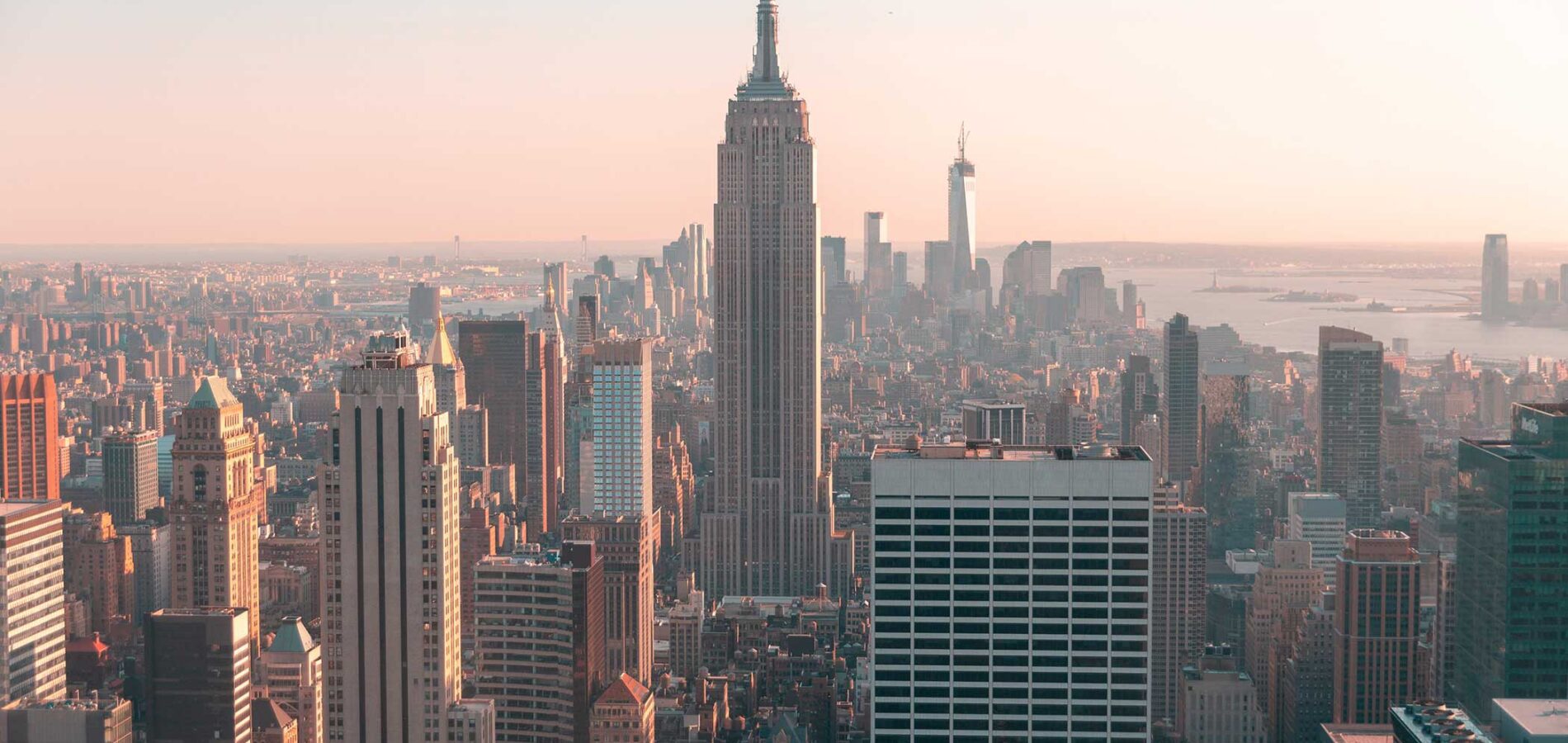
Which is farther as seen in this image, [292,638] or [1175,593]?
[1175,593]

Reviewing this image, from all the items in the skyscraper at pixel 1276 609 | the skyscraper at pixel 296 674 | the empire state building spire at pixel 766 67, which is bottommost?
the skyscraper at pixel 1276 609

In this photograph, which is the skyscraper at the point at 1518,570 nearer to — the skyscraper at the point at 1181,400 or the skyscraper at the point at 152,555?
the skyscraper at the point at 1181,400

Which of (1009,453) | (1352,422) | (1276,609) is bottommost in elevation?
(1276,609)

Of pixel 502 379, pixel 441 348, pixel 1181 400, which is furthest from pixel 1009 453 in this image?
pixel 502 379

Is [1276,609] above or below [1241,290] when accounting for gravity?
below

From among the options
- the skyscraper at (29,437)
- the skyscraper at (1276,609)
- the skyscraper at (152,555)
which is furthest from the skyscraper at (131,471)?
the skyscraper at (1276,609)

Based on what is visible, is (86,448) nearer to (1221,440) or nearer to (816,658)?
(816,658)

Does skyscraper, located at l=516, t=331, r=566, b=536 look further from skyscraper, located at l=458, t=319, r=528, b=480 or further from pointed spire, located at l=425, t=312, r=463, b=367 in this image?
pointed spire, located at l=425, t=312, r=463, b=367

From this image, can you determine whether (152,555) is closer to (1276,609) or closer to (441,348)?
(441,348)

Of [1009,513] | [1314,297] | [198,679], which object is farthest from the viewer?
[1314,297]
